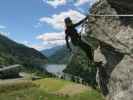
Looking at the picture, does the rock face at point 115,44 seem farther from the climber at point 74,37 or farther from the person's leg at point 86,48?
the person's leg at point 86,48

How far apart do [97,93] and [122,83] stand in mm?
28236

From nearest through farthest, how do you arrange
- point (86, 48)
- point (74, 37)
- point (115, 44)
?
point (115, 44) → point (74, 37) → point (86, 48)

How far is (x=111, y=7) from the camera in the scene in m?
18.3

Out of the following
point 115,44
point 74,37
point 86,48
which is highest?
point 74,37

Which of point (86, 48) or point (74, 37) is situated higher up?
point (74, 37)

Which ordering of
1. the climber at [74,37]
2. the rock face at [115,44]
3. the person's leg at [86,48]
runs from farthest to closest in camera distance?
the person's leg at [86,48], the climber at [74,37], the rock face at [115,44]

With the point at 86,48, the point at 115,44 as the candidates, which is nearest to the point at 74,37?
the point at 86,48

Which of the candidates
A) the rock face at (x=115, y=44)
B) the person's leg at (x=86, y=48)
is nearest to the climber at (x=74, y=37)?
the person's leg at (x=86, y=48)

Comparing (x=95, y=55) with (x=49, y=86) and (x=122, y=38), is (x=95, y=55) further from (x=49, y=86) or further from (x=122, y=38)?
(x=49, y=86)

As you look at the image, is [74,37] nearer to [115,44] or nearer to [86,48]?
Answer: [86,48]

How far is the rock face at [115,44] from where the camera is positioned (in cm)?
1730

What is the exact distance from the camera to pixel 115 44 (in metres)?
18.2

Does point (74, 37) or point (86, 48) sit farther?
point (86, 48)

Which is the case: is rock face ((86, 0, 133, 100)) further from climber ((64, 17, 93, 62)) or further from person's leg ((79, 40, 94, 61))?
person's leg ((79, 40, 94, 61))
